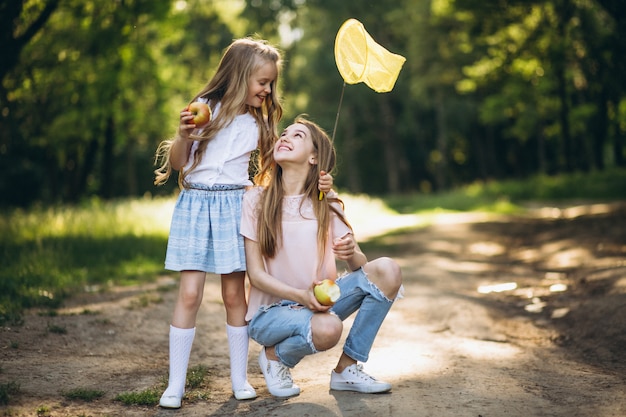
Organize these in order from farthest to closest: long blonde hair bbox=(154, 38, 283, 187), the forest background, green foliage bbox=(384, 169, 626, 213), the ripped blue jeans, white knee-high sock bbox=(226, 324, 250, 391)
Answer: green foliage bbox=(384, 169, 626, 213) < the forest background < long blonde hair bbox=(154, 38, 283, 187) < white knee-high sock bbox=(226, 324, 250, 391) < the ripped blue jeans

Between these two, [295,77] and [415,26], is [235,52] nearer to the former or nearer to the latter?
[415,26]

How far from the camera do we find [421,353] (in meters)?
5.28

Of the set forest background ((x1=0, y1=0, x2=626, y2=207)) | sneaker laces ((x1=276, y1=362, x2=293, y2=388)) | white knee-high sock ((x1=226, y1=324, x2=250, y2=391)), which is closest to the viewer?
sneaker laces ((x1=276, y1=362, x2=293, y2=388))

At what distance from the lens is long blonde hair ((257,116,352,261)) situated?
4.25 meters

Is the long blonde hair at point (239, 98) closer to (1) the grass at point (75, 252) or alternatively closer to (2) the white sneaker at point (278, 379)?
(2) the white sneaker at point (278, 379)

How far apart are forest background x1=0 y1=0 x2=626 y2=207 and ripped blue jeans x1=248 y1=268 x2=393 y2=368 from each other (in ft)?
6.62

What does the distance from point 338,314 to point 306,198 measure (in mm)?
720

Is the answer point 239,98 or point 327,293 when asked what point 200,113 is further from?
point 327,293

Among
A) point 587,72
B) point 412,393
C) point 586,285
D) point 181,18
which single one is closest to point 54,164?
point 181,18

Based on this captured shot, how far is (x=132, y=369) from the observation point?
4.96 metres

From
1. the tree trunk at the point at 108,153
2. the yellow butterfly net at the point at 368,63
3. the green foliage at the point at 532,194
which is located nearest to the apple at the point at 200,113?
the yellow butterfly net at the point at 368,63

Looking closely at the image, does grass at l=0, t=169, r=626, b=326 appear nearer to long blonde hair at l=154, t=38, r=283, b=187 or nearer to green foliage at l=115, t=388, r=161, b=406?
green foliage at l=115, t=388, r=161, b=406

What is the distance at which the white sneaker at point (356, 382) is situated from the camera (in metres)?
4.13

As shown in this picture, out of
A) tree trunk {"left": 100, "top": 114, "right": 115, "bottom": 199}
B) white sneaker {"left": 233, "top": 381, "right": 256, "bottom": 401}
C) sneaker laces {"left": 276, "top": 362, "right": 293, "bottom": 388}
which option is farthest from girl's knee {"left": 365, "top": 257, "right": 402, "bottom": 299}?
tree trunk {"left": 100, "top": 114, "right": 115, "bottom": 199}
